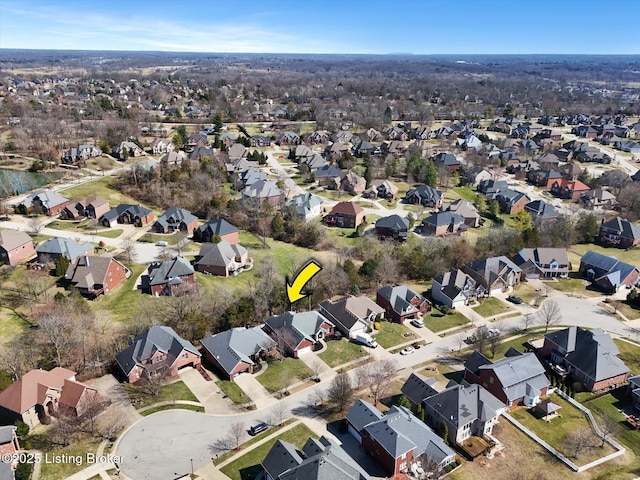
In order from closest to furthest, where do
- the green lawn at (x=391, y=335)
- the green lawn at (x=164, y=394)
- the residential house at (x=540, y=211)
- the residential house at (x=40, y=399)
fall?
the residential house at (x=40, y=399)
the green lawn at (x=164, y=394)
the green lawn at (x=391, y=335)
the residential house at (x=540, y=211)

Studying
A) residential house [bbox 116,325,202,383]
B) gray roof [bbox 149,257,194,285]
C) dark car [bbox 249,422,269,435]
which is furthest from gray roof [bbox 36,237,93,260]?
dark car [bbox 249,422,269,435]

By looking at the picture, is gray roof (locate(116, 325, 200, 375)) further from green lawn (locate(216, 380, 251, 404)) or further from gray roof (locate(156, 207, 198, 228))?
gray roof (locate(156, 207, 198, 228))

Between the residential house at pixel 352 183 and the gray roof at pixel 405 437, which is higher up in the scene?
the residential house at pixel 352 183

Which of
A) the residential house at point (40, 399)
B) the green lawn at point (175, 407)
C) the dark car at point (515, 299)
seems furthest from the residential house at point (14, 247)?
the dark car at point (515, 299)

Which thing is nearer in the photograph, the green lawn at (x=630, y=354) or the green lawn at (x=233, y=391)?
the green lawn at (x=233, y=391)

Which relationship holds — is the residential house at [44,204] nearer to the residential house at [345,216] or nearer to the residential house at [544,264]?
the residential house at [345,216]

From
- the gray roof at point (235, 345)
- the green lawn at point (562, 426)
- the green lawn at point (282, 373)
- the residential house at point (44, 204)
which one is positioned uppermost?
the residential house at point (44, 204)
